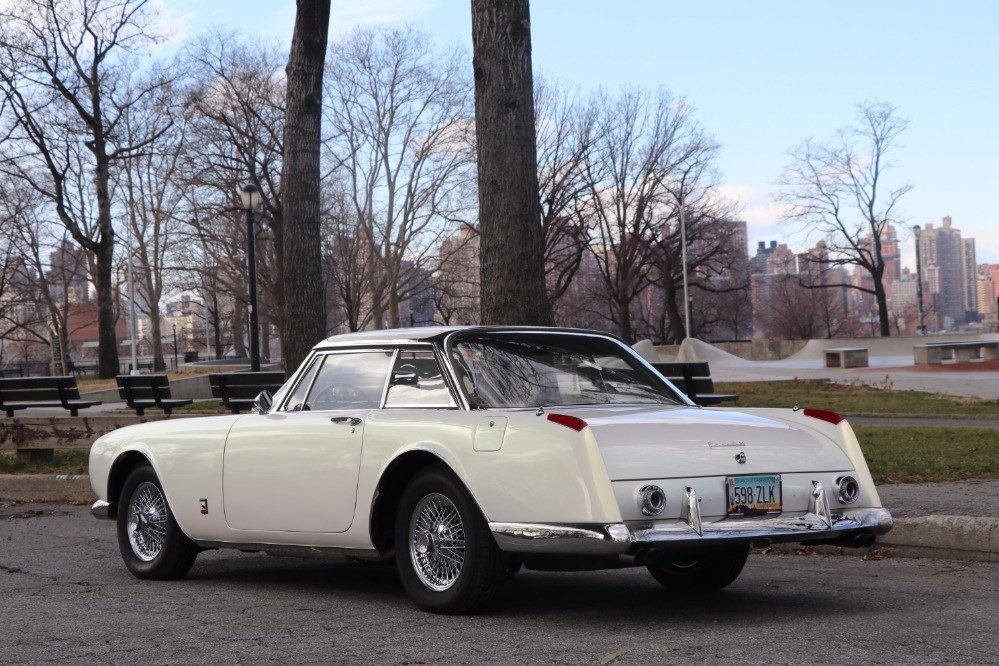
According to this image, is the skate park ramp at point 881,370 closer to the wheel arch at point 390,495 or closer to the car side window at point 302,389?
the car side window at point 302,389

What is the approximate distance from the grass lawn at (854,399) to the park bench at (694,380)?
343cm

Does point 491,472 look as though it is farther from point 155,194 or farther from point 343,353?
point 155,194

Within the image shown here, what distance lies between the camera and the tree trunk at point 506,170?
36.8 ft

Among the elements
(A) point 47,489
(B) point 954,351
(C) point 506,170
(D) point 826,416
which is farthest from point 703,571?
(B) point 954,351

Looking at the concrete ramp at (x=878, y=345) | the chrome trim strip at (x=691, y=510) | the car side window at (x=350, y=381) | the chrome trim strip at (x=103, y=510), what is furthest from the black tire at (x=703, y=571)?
the concrete ramp at (x=878, y=345)

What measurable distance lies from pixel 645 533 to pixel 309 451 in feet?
6.94

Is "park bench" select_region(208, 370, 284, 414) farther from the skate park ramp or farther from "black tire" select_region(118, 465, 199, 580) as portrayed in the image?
the skate park ramp

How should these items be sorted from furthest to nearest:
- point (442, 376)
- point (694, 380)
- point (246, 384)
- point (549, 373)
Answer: point (246, 384), point (694, 380), point (549, 373), point (442, 376)

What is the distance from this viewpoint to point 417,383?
20.7ft

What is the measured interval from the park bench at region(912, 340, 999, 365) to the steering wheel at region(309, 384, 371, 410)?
37307 millimetres

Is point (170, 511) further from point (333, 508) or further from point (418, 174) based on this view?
point (418, 174)

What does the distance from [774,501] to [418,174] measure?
4695 centimetres

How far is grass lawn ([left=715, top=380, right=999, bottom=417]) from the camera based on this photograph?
21.6m

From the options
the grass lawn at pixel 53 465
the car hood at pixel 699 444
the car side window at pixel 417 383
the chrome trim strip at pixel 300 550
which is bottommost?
the grass lawn at pixel 53 465
